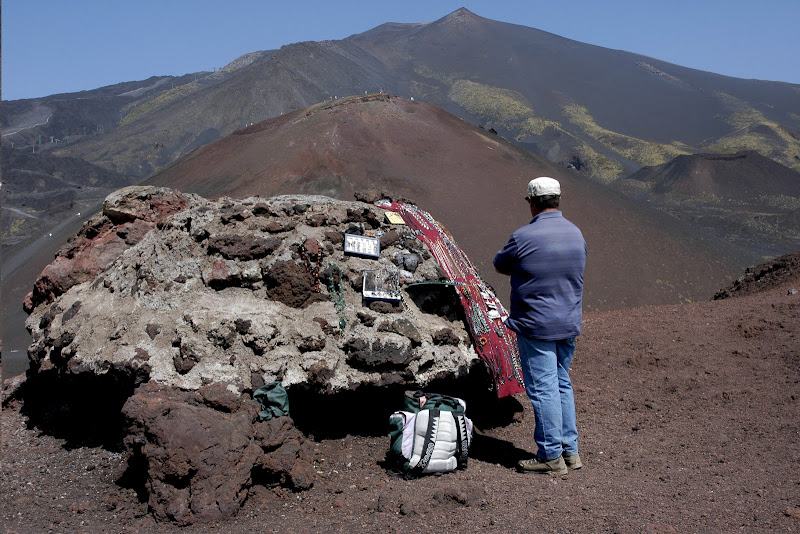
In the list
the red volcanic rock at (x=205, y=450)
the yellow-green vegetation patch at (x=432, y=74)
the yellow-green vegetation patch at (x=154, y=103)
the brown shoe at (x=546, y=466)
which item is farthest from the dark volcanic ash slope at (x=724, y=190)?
the yellow-green vegetation patch at (x=154, y=103)

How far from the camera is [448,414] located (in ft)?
11.3

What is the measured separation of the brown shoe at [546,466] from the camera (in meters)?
3.29

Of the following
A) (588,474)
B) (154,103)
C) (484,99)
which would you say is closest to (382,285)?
(588,474)

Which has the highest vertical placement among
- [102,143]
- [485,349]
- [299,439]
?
[102,143]

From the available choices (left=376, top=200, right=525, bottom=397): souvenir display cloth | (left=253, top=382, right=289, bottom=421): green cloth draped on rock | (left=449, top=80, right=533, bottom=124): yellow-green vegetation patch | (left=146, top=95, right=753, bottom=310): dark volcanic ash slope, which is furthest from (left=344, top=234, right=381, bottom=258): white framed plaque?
(left=449, top=80, right=533, bottom=124): yellow-green vegetation patch

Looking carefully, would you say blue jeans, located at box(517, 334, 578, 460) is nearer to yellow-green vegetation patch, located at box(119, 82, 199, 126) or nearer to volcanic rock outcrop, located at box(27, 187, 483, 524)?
volcanic rock outcrop, located at box(27, 187, 483, 524)

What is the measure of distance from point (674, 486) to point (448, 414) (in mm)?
1088

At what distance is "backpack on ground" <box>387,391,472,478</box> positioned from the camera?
3.34 meters

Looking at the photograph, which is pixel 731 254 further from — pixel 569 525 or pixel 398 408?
pixel 569 525

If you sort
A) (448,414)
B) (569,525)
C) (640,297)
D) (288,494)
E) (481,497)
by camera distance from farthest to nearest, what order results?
(640,297) → (448,414) → (288,494) → (481,497) → (569,525)

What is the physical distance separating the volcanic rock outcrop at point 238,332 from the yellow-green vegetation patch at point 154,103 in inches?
1321

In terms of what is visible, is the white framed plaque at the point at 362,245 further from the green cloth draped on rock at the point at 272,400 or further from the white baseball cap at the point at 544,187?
the white baseball cap at the point at 544,187

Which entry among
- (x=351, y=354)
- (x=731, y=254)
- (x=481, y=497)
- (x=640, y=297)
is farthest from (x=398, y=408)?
(x=731, y=254)

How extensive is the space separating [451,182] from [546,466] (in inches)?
288
